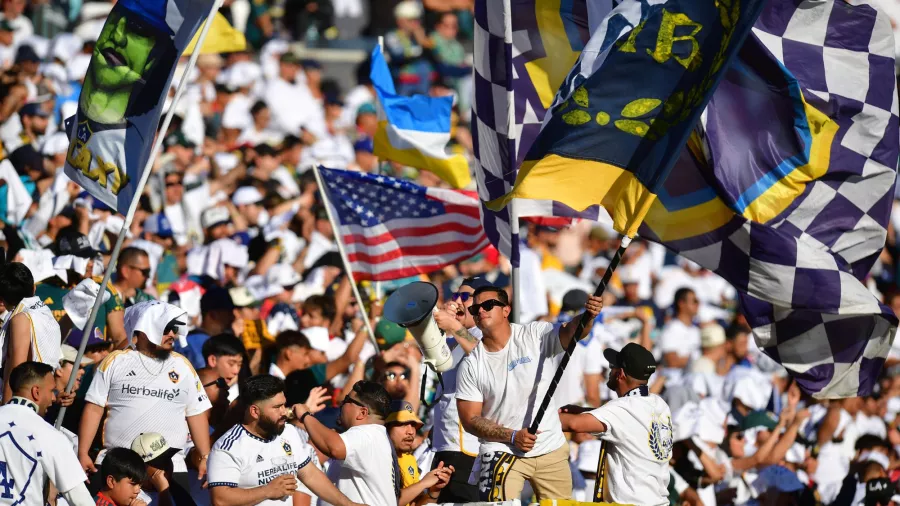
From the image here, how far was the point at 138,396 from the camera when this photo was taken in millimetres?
8703

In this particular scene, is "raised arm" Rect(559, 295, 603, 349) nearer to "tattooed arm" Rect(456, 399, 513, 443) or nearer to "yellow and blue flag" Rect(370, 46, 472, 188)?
"tattooed arm" Rect(456, 399, 513, 443)

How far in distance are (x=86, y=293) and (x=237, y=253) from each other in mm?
3806

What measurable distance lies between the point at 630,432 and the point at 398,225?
13.4ft

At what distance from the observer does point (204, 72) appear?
1912 cm

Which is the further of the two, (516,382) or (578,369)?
(578,369)

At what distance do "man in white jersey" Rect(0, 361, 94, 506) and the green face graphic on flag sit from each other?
2610 millimetres

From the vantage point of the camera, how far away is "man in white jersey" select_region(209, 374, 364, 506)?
25.3ft

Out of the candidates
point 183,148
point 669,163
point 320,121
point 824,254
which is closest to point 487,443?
point 669,163

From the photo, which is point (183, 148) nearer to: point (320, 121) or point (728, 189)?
point (320, 121)

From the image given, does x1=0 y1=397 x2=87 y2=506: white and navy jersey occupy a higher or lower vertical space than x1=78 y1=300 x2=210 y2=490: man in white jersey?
higher

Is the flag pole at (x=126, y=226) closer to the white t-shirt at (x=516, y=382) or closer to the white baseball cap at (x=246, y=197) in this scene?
the white t-shirt at (x=516, y=382)

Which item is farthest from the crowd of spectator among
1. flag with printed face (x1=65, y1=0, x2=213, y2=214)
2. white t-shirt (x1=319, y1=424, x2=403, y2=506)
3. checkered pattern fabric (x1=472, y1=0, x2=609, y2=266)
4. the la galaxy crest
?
the la galaxy crest

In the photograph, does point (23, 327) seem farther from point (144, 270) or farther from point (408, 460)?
point (408, 460)

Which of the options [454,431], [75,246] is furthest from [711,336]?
[75,246]
